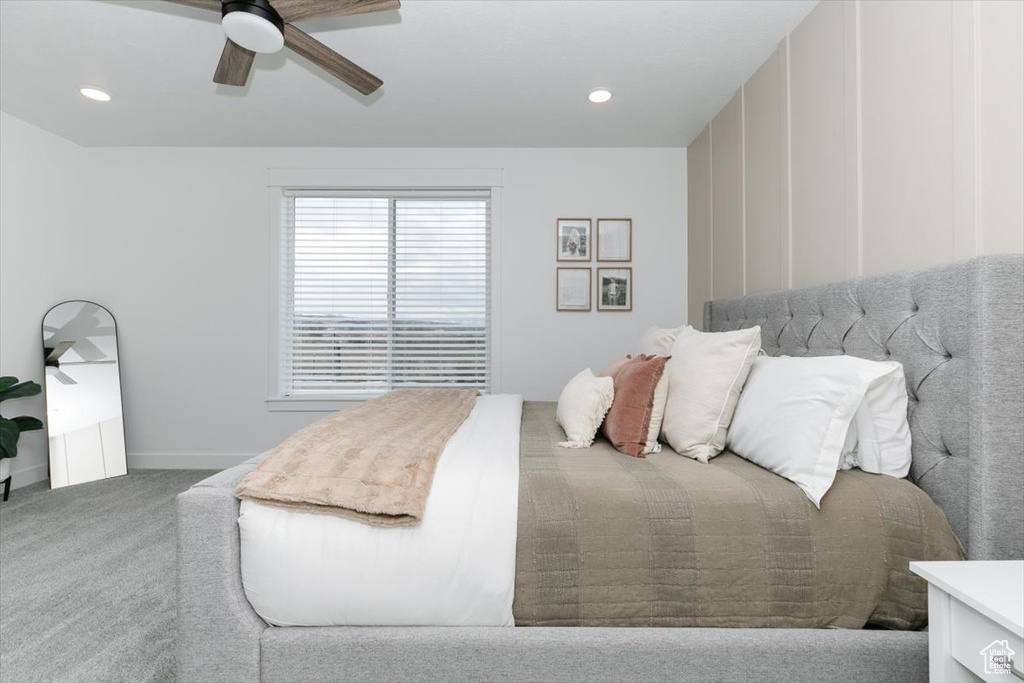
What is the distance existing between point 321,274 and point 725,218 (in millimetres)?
3022

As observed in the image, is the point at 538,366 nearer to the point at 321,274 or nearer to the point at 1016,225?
the point at 321,274

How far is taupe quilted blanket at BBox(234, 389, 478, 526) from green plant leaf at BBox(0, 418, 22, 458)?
2551 mm

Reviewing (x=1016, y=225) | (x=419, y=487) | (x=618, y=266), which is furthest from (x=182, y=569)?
(x=618, y=266)

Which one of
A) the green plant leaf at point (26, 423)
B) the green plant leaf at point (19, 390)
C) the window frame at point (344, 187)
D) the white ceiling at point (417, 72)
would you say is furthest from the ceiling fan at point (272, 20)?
the green plant leaf at point (26, 423)

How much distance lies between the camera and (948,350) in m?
1.39

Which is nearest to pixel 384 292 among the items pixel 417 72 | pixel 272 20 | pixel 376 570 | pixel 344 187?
pixel 344 187

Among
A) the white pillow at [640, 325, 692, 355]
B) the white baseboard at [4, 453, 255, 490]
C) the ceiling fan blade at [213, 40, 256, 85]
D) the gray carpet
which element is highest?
the ceiling fan blade at [213, 40, 256, 85]

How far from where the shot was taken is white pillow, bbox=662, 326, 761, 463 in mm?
1730

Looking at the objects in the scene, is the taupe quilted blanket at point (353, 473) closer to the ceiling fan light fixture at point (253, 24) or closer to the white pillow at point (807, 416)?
the white pillow at point (807, 416)

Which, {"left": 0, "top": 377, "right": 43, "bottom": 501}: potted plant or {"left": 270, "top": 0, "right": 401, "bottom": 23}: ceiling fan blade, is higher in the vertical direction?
{"left": 270, "top": 0, "right": 401, "bottom": 23}: ceiling fan blade

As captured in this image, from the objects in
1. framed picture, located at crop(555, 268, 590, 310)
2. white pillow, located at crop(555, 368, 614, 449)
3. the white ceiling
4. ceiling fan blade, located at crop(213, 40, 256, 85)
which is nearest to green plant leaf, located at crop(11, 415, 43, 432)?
the white ceiling

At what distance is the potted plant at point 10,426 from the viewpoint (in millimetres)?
3023

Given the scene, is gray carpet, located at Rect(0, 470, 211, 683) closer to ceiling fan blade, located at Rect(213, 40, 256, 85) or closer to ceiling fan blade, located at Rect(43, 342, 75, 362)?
ceiling fan blade, located at Rect(43, 342, 75, 362)

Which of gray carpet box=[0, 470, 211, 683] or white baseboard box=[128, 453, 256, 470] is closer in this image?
gray carpet box=[0, 470, 211, 683]
